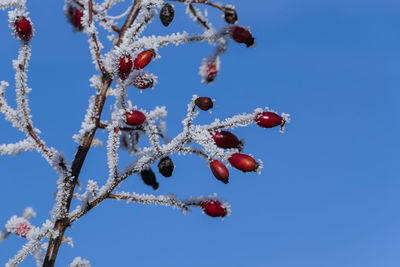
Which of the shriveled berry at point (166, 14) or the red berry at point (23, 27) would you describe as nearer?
the red berry at point (23, 27)

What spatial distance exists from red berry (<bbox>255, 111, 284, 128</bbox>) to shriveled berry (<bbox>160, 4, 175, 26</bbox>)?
1.07 metres

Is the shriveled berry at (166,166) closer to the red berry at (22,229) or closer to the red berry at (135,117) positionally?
the red berry at (135,117)

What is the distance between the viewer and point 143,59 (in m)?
3.65

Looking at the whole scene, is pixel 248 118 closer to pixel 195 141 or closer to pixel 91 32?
pixel 195 141

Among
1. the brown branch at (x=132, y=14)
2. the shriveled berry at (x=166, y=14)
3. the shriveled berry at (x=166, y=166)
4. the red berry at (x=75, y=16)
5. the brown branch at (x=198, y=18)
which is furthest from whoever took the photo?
the red berry at (x=75, y=16)

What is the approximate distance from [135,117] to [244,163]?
834mm

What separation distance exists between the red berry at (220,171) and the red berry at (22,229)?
1776mm

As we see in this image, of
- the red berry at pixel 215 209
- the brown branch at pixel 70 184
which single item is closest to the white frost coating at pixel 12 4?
the brown branch at pixel 70 184

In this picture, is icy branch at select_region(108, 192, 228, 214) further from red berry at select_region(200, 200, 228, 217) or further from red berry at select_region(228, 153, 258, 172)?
red berry at select_region(228, 153, 258, 172)

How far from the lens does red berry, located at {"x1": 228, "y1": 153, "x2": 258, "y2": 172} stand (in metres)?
3.44

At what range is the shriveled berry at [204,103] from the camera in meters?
3.30

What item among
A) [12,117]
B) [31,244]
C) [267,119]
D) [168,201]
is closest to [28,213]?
[31,244]

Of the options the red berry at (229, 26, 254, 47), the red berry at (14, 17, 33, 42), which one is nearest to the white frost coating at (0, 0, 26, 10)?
the red berry at (14, 17, 33, 42)

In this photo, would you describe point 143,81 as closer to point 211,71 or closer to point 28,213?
point 211,71
